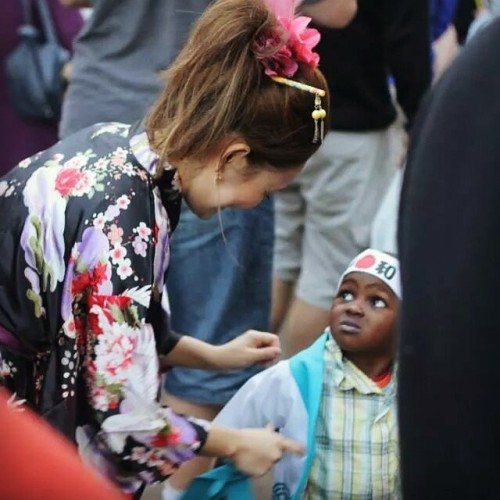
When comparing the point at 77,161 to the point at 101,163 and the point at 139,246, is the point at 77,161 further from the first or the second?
the point at 139,246

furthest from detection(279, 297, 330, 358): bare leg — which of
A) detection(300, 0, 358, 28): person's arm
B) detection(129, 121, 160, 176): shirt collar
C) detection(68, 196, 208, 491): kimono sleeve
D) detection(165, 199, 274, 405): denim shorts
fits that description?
detection(129, 121, 160, 176): shirt collar

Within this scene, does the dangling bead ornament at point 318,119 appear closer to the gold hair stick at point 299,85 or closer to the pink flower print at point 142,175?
the gold hair stick at point 299,85

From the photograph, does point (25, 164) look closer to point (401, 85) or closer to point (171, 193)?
point (171, 193)

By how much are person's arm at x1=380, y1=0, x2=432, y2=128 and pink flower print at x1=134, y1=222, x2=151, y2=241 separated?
56.7 inches

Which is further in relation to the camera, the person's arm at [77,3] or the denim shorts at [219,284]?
the person's arm at [77,3]

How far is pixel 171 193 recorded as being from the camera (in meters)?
2.11

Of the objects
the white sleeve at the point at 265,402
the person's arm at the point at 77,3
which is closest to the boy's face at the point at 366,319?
the white sleeve at the point at 265,402

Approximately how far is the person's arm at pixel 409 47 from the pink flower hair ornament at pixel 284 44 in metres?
1.11

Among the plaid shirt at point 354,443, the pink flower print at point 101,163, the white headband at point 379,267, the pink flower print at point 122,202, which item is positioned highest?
the pink flower print at point 101,163

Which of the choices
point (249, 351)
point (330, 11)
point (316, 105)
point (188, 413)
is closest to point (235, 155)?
point (316, 105)

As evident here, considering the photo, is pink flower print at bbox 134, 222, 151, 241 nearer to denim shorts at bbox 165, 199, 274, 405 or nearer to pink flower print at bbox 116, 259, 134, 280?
pink flower print at bbox 116, 259, 134, 280

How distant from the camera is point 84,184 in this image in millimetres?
2057

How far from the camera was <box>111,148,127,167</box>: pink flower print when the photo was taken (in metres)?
2.08

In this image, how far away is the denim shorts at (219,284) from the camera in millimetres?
2822
